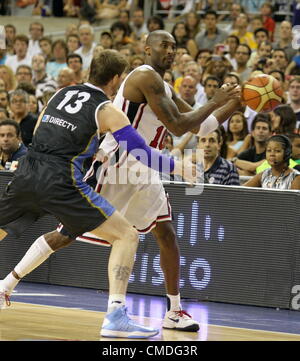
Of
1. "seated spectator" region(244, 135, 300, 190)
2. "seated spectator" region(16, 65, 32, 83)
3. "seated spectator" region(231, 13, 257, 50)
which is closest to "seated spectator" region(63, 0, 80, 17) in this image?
"seated spectator" region(231, 13, 257, 50)

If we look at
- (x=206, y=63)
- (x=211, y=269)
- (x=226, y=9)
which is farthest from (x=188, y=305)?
(x=226, y=9)

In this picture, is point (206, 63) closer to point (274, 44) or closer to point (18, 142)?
point (274, 44)

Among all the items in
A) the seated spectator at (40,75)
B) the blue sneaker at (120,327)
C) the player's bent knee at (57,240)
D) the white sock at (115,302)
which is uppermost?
the seated spectator at (40,75)

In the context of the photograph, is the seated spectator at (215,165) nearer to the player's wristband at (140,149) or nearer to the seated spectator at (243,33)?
the player's wristband at (140,149)

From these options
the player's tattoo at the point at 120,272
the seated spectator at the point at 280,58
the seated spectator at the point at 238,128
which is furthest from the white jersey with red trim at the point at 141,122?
the seated spectator at the point at 280,58

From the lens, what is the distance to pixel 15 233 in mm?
7035

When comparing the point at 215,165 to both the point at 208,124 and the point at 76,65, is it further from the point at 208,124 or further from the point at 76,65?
the point at 76,65

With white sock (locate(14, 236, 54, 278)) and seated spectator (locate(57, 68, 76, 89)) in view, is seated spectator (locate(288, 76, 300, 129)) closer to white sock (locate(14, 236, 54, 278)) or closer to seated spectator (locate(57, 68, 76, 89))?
seated spectator (locate(57, 68, 76, 89))

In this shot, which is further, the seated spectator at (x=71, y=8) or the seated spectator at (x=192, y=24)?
the seated spectator at (x=71, y=8)

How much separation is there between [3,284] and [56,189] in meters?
1.23

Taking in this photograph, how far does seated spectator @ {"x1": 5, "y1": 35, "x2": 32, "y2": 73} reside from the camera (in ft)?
56.1

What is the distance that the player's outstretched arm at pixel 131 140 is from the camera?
673 cm

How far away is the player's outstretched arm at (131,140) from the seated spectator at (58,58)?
9557 millimetres
